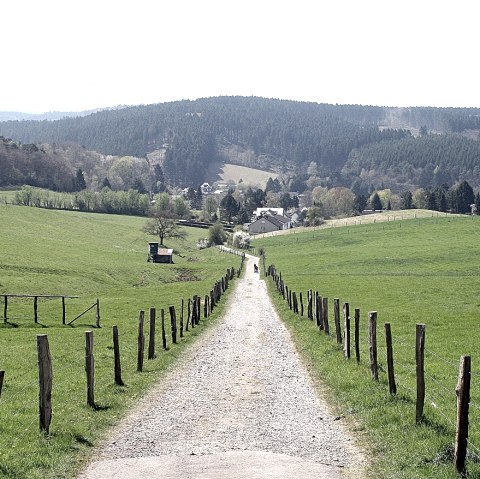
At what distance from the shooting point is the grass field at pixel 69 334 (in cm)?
1380

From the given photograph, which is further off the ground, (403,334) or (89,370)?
(89,370)

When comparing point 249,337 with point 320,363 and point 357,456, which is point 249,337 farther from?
point 357,456

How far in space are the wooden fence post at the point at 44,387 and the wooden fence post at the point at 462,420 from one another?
28.5 ft

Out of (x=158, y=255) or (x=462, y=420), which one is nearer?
(x=462, y=420)

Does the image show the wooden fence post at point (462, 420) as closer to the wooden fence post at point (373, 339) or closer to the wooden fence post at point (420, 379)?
the wooden fence post at point (420, 379)

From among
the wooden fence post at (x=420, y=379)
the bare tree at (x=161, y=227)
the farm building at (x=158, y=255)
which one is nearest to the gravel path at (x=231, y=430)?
the wooden fence post at (x=420, y=379)

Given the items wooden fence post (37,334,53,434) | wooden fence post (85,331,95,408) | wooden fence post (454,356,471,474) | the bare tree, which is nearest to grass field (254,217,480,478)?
wooden fence post (454,356,471,474)

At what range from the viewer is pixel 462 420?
11797 millimetres

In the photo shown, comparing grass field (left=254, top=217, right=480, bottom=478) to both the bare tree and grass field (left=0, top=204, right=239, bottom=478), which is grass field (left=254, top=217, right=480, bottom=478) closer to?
A: grass field (left=0, top=204, right=239, bottom=478)

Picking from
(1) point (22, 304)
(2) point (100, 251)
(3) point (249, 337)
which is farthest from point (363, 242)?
(3) point (249, 337)

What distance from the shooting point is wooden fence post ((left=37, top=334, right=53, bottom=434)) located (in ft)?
48.0

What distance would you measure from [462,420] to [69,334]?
1136 inches

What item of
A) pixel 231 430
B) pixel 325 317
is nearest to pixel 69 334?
pixel 325 317

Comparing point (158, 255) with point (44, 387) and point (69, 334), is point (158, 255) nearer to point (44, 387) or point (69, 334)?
point (69, 334)
